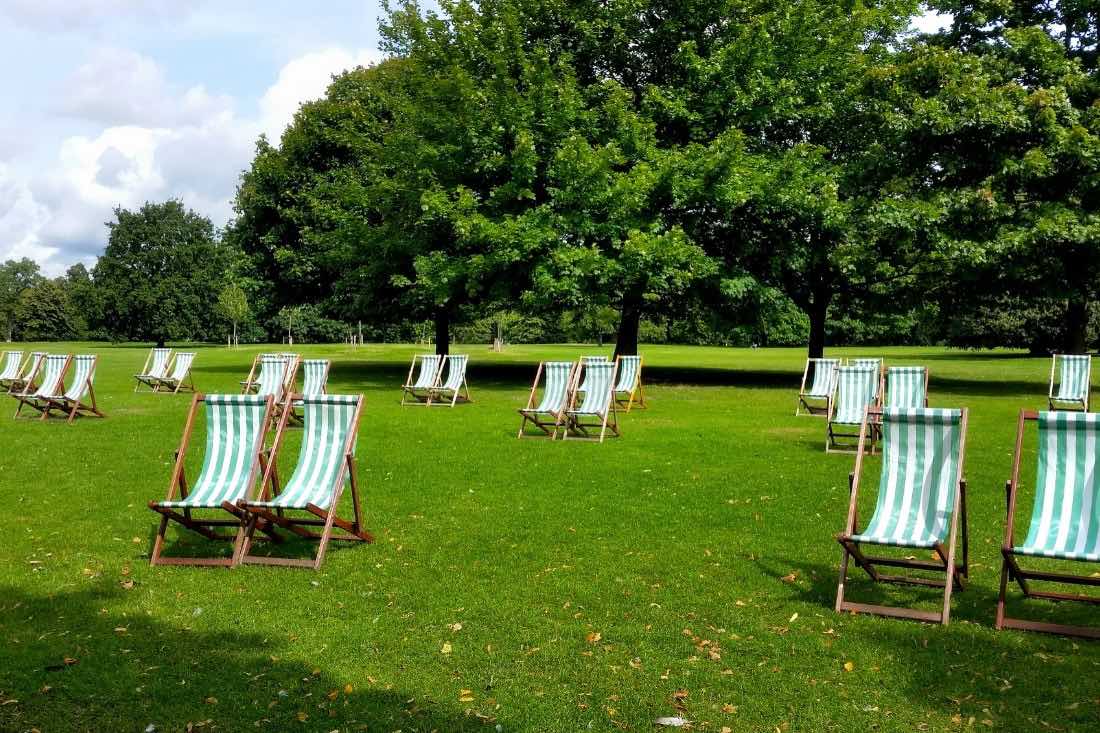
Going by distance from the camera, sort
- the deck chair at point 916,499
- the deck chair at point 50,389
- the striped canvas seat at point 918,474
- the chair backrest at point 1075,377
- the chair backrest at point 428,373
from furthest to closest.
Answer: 1. the chair backrest at point 428,373
2. the chair backrest at point 1075,377
3. the deck chair at point 50,389
4. the striped canvas seat at point 918,474
5. the deck chair at point 916,499

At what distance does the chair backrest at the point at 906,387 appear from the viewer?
13039mm

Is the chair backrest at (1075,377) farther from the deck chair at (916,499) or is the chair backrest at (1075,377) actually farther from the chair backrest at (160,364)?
the chair backrest at (160,364)

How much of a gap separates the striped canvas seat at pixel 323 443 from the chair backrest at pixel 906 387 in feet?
29.2

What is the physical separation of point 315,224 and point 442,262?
11711 millimetres

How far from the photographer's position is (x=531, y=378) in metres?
28.3

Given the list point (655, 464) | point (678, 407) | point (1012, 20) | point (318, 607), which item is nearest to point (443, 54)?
point (678, 407)

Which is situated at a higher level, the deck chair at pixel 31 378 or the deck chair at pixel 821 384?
the deck chair at pixel 821 384

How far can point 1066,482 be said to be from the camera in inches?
214

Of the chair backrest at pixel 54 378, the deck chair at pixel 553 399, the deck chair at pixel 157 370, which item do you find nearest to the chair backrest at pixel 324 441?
the deck chair at pixel 553 399

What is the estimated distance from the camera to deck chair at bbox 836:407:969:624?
5.48m

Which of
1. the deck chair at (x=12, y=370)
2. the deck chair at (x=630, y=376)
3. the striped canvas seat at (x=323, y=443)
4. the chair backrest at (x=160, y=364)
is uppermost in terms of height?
the deck chair at (x=630, y=376)

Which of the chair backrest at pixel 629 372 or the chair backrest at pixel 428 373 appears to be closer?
the chair backrest at pixel 629 372

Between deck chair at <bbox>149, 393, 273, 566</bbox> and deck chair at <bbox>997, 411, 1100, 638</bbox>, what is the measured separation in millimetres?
5198

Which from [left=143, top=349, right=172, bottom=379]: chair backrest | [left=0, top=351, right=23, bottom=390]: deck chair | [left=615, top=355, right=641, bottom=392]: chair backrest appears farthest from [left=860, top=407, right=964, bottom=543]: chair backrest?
[left=0, top=351, right=23, bottom=390]: deck chair
